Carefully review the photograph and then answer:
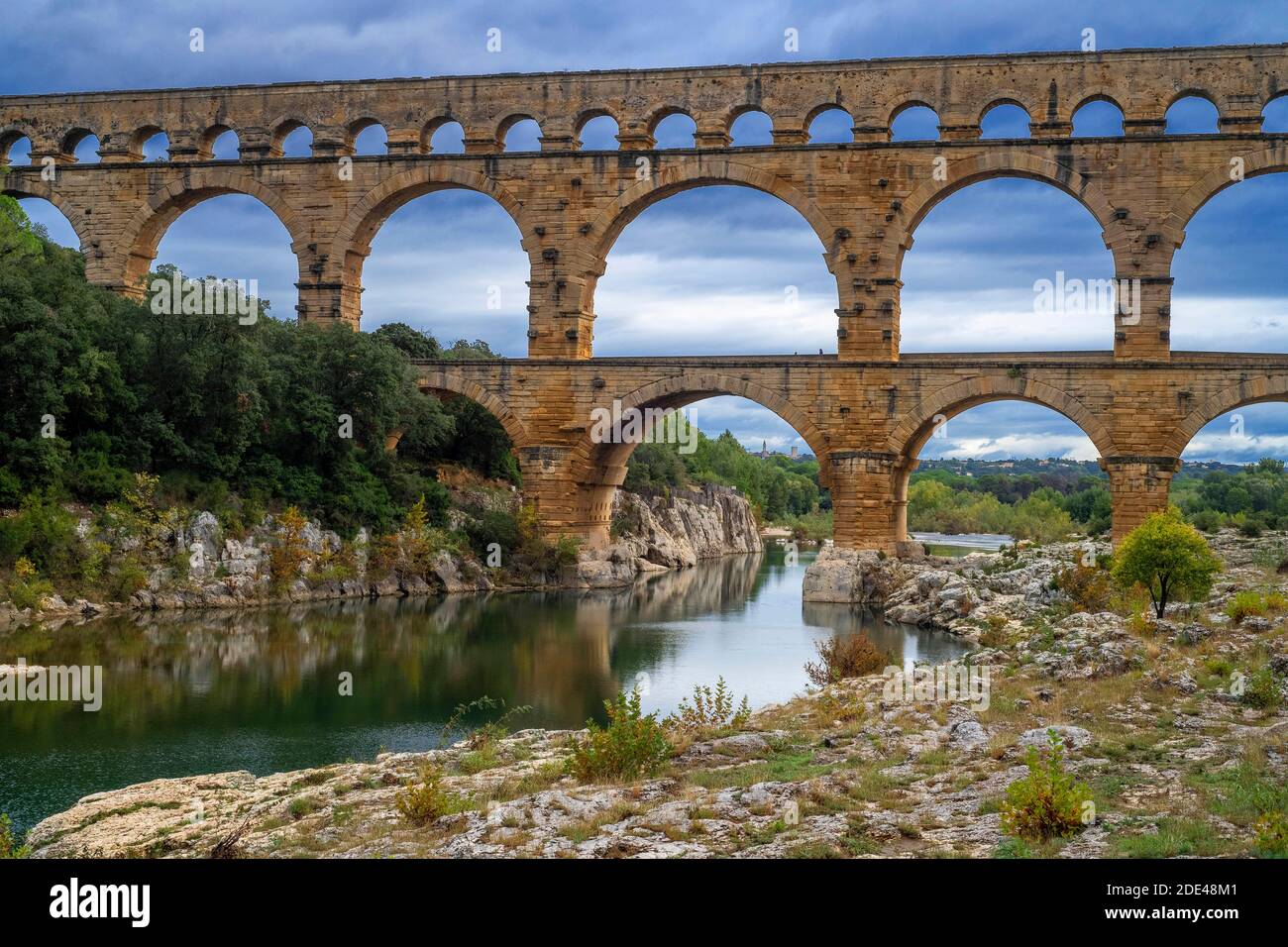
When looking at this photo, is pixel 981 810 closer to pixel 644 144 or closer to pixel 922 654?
pixel 922 654

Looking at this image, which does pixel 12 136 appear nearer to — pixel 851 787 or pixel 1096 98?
pixel 1096 98

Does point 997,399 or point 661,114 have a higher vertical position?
point 661,114

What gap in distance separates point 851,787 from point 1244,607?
30.7ft

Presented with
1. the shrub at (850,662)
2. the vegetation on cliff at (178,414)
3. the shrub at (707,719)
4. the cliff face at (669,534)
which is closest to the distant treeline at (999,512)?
the cliff face at (669,534)

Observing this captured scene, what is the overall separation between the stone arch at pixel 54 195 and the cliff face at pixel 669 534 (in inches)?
569

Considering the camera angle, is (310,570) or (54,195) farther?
A: (54,195)

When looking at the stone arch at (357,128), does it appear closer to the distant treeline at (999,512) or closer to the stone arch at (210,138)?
the stone arch at (210,138)

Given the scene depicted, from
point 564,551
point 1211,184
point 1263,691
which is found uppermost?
point 1211,184

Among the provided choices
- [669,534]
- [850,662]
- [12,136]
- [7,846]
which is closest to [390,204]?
[12,136]

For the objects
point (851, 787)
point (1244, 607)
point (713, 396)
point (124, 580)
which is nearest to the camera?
point (851, 787)

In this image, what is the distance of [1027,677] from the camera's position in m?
13.0

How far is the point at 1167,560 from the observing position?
1684 cm

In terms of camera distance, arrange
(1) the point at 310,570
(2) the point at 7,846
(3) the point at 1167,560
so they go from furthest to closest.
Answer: (1) the point at 310,570 → (3) the point at 1167,560 → (2) the point at 7,846

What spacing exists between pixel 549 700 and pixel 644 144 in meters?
15.6
